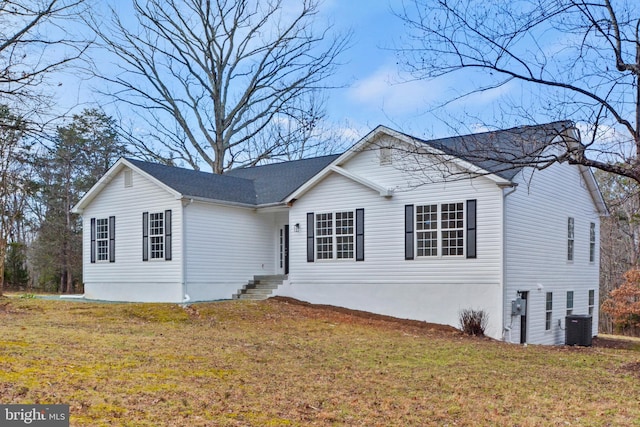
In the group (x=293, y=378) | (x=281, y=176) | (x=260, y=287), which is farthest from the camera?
(x=281, y=176)

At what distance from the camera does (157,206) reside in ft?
62.2

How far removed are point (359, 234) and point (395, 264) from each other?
1471 millimetres

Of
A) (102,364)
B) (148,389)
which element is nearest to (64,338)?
(102,364)

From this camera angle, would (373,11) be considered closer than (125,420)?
No

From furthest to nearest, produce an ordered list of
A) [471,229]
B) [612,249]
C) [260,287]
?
1. [612,249]
2. [260,287]
3. [471,229]

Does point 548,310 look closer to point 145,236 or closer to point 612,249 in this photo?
point 145,236

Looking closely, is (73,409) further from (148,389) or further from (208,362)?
A: (208,362)

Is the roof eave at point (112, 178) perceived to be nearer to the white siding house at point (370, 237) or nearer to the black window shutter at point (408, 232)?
the white siding house at point (370, 237)

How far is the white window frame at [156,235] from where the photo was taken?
61.9 ft

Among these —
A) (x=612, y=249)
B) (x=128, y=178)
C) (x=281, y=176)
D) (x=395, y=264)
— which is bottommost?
(x=612, y=249)

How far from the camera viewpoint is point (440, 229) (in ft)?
52.4

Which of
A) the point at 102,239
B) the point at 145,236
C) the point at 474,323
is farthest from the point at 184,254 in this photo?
the point at 474,323

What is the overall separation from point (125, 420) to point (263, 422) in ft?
3.96

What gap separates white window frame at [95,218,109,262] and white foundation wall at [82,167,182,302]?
0.61 feet
